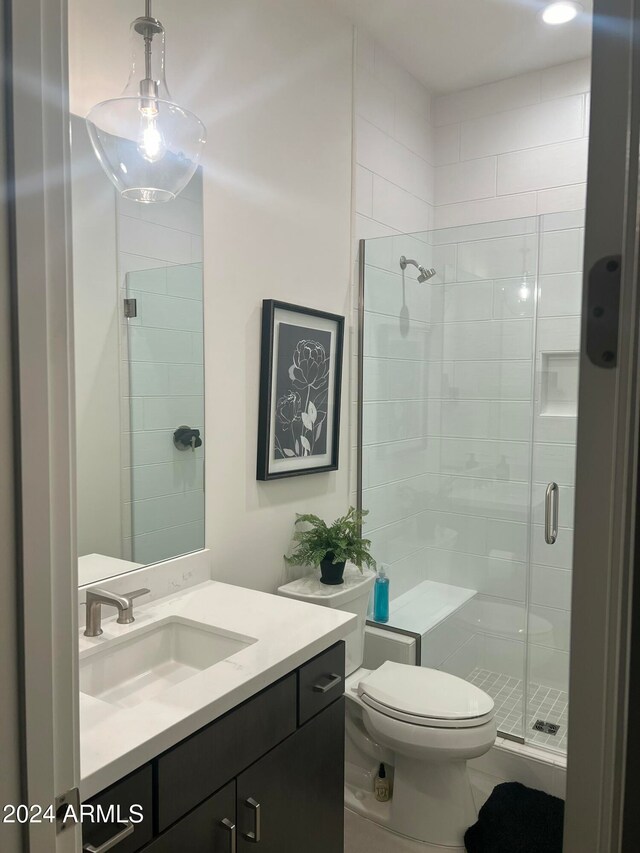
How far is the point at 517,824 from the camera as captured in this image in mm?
2031

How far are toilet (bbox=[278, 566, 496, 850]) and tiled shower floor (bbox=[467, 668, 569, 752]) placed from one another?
384 mm

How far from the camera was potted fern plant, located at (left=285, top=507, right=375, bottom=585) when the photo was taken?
2189 mm

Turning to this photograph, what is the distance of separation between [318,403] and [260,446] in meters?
0.36

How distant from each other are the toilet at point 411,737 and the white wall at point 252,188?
304mm

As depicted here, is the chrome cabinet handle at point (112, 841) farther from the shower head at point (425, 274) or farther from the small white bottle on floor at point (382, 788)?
the shower head at point (425, 274)

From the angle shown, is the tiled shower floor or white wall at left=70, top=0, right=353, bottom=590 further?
the tiled shower floor

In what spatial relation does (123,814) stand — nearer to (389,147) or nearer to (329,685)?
(329,685)

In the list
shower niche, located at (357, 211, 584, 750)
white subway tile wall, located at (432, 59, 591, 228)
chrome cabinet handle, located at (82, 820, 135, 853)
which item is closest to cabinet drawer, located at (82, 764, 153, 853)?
chrome cabinet handle, located at (82, 820, 135, 853)

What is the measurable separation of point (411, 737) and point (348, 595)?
475 mm

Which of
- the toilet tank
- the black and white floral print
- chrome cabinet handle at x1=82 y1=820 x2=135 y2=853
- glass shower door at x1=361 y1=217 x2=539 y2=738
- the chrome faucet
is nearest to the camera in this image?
chrome cabinet handle at x1=82 y1=820 x2=135 y2=853

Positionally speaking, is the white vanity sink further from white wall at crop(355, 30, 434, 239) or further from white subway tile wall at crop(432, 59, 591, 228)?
white subway tile wall at crop(432, 59, 591, 228)

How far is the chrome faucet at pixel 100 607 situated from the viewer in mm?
1468

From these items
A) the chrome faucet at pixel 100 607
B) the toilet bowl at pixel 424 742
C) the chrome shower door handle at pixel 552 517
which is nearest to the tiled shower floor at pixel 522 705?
the toilet bowl at pixel 424 742

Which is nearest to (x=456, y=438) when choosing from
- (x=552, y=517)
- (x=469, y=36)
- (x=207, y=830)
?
(x=552, y=517)
